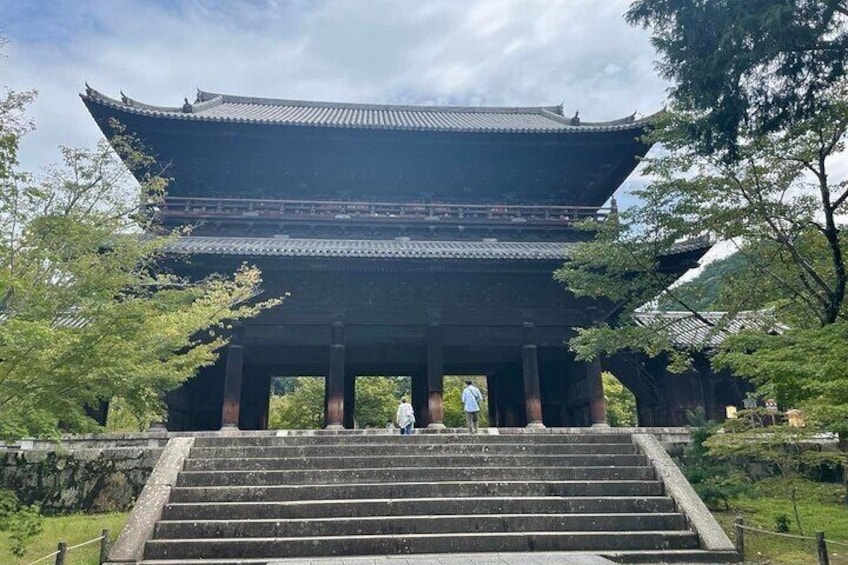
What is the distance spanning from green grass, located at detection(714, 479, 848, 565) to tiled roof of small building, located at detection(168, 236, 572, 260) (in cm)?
639

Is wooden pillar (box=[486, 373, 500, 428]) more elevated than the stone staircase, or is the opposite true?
wooden pillar (box=[486, 373, 500, 428])

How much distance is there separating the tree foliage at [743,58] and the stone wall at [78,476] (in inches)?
438

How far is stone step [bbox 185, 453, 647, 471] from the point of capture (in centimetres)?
901

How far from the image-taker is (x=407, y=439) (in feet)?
33.4

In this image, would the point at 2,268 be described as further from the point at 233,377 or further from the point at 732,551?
the point at 732,551

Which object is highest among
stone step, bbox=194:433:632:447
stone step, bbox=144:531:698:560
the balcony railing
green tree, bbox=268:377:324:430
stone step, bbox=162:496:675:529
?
the balcony railing

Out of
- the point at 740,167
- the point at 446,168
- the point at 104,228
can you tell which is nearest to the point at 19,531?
the point at 104,228

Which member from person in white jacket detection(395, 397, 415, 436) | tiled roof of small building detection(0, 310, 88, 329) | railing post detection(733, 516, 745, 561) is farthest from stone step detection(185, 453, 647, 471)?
tiled roof of small building detection(0, 310, 88, 329)

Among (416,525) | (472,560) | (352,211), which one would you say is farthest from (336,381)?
(472,560)

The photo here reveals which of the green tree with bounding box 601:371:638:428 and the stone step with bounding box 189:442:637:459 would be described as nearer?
the stone step with bounding box 189:442:637:459

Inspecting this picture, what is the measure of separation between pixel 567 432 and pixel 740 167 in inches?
222

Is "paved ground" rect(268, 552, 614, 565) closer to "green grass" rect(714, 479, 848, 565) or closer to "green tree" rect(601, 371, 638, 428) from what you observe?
"green grass" rect(714, 479, 848, 565)

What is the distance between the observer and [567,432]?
1084 cm

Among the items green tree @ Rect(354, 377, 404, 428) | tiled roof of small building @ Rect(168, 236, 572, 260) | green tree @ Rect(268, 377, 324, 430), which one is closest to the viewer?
tiled roof of small building @ Rect(168, 236, 572, 260)
